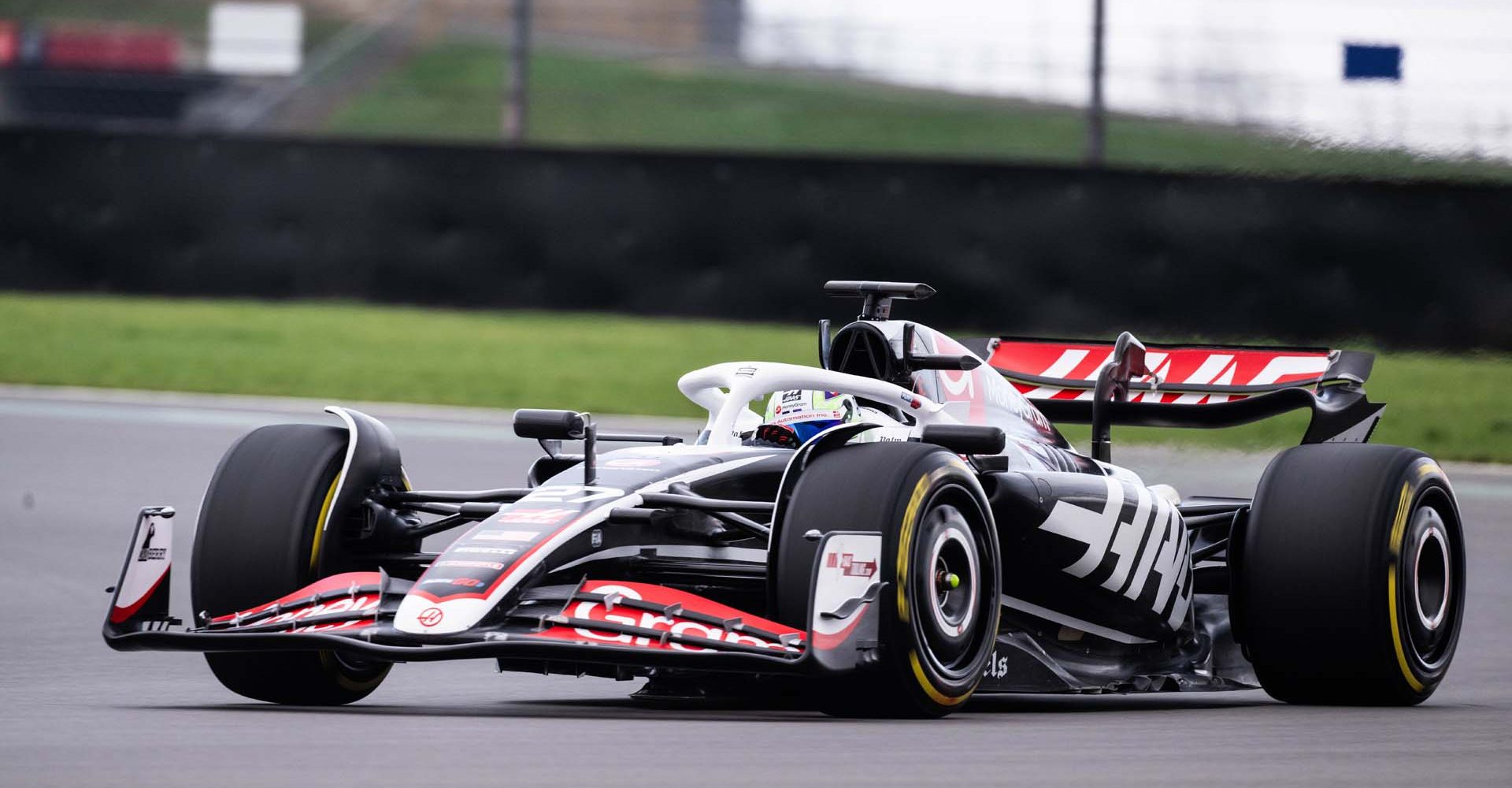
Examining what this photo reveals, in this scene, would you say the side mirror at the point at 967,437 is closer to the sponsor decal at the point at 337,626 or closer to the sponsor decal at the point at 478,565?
the sponsor decal at the point at 478,565

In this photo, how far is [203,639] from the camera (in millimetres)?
6383

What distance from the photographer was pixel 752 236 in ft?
63.6

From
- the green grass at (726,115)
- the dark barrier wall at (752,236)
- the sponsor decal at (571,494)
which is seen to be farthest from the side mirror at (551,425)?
the green grass at (726,115)

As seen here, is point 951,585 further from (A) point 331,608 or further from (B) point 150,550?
(B) point 150,550

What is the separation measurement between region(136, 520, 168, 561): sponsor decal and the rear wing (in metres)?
3.52

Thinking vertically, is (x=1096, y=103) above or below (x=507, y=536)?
above

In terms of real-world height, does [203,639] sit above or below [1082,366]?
below

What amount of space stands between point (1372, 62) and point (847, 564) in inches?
495

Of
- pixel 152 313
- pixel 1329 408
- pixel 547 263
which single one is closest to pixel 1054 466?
pixel 1329 408

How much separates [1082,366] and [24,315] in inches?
538

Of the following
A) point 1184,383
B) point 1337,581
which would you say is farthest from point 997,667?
point 1184,383

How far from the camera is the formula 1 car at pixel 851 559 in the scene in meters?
6.20

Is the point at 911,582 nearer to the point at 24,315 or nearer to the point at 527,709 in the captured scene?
the point at 527,709

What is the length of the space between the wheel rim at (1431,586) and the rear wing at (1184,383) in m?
0.64
